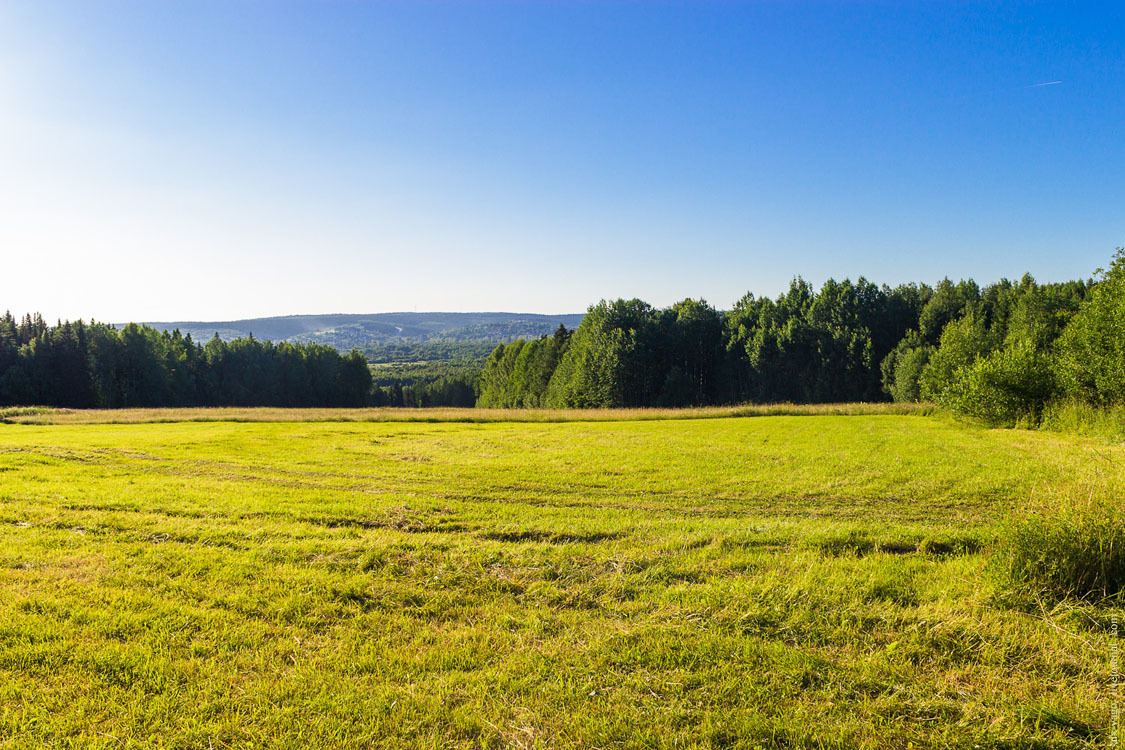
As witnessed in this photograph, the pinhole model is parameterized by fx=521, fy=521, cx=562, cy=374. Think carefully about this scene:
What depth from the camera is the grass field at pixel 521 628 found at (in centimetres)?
443

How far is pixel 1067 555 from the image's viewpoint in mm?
6574

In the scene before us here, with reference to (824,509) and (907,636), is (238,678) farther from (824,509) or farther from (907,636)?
(824,509)

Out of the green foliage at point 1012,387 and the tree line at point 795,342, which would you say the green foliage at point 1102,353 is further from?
the tree line at point 795,342

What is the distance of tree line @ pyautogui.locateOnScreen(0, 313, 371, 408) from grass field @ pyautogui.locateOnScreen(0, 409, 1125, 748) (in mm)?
92158

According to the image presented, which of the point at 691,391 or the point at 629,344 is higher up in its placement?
the point at 629,344

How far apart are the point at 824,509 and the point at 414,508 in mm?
9969

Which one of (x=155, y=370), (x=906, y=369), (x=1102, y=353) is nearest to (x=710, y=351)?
(x=906, y=369)

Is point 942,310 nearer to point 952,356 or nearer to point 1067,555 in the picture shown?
point 952,356

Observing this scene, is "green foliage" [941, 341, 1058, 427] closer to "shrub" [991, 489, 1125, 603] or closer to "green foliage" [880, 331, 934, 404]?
"green foliage" [880, 331, 934, 404]

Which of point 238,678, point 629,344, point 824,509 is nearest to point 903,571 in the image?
point 824,509

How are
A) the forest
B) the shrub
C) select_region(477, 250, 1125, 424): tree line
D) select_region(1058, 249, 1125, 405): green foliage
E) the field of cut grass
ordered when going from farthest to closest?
the forest, select_region(477, 250, 1125, 424): tree line, the field of cut grass, select_region(1058, 249, 1125, 405): green foliage, the shrub

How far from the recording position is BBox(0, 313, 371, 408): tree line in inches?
3135

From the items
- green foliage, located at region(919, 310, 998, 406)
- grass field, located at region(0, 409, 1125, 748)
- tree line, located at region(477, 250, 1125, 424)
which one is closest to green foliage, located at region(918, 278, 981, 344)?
tree line, located at region(477, 250, 1125, 424)

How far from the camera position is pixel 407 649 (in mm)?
5617
